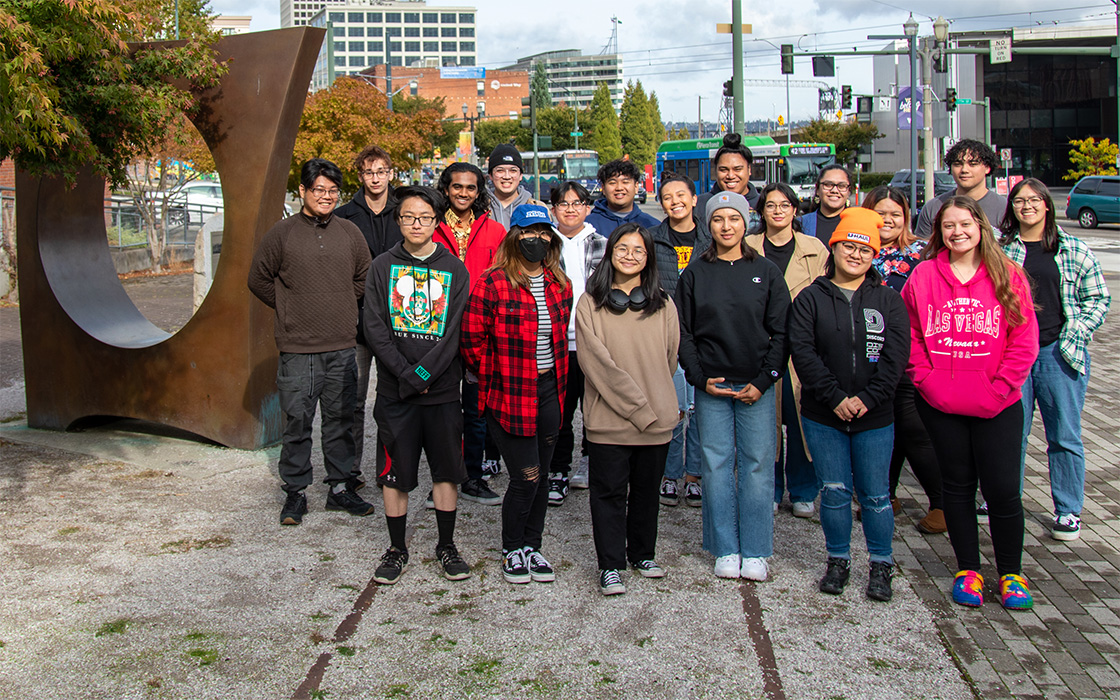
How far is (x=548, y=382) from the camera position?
4777mm

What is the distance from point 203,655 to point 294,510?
165cm

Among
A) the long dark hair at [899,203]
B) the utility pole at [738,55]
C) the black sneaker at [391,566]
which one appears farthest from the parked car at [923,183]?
the black sneaker at [391,566]

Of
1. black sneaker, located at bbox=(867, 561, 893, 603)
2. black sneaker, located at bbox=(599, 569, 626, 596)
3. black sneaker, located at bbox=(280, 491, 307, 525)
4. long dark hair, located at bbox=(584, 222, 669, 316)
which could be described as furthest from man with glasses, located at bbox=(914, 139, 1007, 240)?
black sneaker, located at bbox=(280, 491, 307, 525)

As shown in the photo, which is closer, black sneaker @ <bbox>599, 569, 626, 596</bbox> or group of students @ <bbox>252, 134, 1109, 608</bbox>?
group of students @ <bbox>252, 134, 1109, 608</bbox>

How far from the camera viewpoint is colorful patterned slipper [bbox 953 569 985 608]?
4.40 metres

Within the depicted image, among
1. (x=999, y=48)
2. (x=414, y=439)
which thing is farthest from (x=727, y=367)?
(x=999, y=48)

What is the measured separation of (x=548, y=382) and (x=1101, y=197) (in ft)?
98.7

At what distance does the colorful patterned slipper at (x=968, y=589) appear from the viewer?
14.4 feet

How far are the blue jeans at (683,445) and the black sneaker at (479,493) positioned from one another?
1.06m

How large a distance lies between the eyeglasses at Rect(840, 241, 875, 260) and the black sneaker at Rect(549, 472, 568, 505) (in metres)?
2.37

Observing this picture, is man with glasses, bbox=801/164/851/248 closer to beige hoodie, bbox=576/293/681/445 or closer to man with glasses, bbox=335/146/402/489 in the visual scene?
beige hoodie, bbox=576/293/681/445

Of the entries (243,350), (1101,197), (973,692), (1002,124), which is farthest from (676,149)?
(973,692)

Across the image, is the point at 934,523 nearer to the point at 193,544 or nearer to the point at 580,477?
the point at 580,477

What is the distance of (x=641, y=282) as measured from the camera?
15.4 ft
